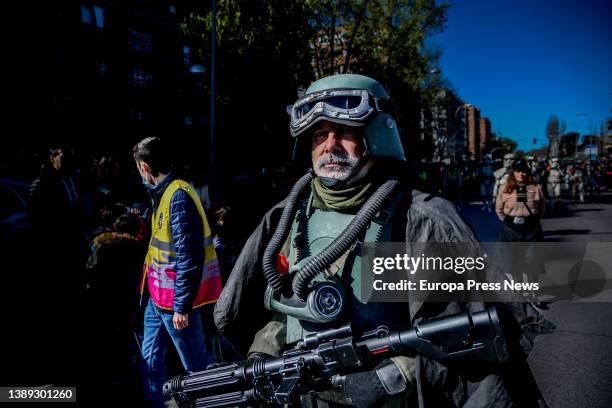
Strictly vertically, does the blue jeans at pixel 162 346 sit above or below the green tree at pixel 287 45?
below

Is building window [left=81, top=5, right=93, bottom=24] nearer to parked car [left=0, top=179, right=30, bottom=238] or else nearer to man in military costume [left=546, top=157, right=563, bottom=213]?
parked car [left=0, top=179, right=30, bottom=238]

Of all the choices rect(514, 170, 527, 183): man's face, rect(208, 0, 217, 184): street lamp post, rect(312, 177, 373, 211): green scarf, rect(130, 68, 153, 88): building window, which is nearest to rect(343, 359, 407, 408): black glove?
rect(312, 177, 373, 211): green scarf

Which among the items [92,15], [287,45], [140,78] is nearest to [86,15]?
[92,15]

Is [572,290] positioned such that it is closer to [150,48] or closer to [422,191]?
[422,191]

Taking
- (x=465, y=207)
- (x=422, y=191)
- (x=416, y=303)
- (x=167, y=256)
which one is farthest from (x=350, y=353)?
(x=465, y=207)

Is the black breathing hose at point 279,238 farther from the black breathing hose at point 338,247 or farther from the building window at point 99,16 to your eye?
the building window at point 99,16

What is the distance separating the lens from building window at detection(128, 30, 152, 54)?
87.7 ft

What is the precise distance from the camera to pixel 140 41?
1076 inches

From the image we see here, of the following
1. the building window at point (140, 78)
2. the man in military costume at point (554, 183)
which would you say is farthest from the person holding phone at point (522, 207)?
the building window at point (140, 78)

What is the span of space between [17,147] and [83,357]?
19644mm

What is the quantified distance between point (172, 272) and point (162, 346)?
61cm

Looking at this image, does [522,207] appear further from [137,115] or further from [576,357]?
[137,115]

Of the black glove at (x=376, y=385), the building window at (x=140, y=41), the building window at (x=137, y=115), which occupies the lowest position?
the black glove at (x=376, y=385)

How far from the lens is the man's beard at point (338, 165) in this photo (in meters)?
1.81
